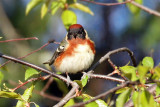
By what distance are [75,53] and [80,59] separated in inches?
4.1

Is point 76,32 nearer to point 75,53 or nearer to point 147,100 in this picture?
point 75,53

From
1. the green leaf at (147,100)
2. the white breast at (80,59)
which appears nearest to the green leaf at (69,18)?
the white breast at (80,59)

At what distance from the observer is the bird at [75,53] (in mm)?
3660

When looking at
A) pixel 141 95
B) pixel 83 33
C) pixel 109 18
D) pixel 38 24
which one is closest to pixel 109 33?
pixel 109 18

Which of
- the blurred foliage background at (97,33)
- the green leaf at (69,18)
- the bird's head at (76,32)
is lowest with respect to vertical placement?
the green leaf at (69,18)

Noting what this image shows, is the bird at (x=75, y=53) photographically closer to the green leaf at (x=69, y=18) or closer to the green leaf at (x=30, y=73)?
the green leaf at (x=69, y=18)

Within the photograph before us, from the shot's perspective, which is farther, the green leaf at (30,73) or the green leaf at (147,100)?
the green leaf at (30,73)

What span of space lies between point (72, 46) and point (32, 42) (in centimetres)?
345

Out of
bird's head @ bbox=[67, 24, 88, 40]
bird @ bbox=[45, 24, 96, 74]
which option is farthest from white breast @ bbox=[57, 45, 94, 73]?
bird's head @ bbox=[67, 24, 88, 40]

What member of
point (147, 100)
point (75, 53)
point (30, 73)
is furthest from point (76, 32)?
point (147, 100)

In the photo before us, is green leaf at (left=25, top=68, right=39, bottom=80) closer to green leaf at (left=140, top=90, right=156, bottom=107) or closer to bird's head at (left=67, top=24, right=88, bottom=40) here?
green leaf at (left=140, top=90, right=156, bottom=107)

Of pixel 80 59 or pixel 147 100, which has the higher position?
pixel 80 59

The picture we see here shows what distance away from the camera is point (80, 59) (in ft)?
12.0

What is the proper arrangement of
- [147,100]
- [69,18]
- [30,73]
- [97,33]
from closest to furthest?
[147,100] → [30,73] → [69,18] → [97,33]
